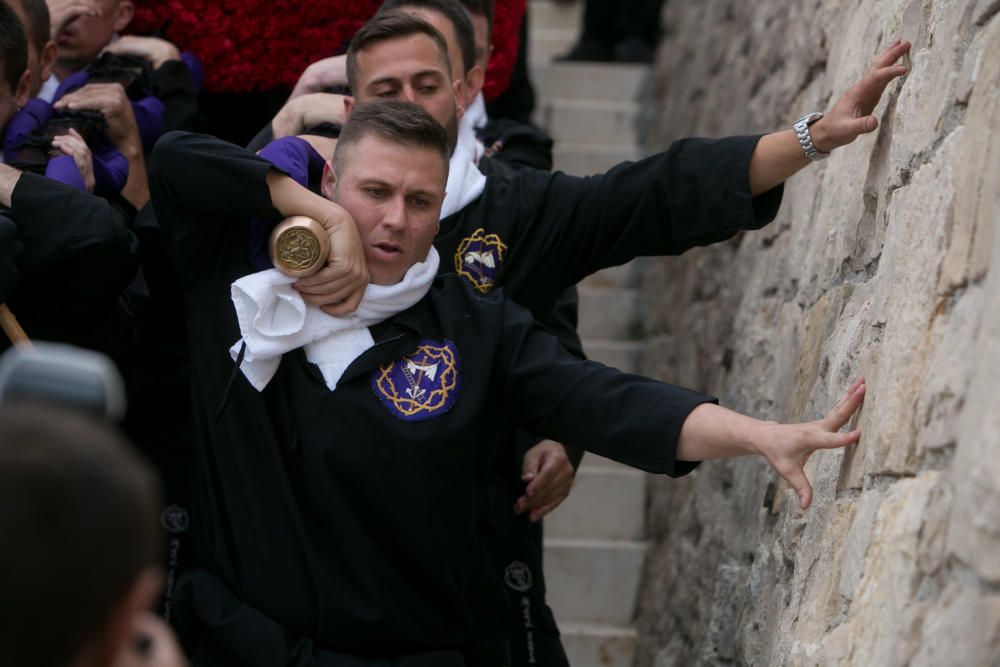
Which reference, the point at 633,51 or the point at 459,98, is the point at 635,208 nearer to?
the point at 459,98

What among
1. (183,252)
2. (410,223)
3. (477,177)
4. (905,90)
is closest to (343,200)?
(410,223)

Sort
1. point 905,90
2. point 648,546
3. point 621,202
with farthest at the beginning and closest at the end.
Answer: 1. point 648,546
2. point 621,202
3. point 905,90

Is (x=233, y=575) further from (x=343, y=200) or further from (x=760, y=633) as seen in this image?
(x=760, y=633)

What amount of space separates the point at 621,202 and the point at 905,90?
0.65 m

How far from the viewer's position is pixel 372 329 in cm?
253

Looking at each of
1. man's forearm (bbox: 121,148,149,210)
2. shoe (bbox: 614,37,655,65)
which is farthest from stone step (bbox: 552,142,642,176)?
man's forearm (bbox: 121,148,149,210)

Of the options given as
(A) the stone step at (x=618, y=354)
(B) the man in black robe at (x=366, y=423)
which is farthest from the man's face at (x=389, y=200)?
(A) the stone step at (x=618, y=354)

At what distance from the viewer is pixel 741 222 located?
2.75 meters

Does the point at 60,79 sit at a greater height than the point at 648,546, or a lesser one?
greater

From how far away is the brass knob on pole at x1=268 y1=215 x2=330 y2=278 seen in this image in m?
2.42

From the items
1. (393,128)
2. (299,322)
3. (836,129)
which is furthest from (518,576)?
(836,129)

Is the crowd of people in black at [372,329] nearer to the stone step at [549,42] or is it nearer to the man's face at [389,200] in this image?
the man's face at [389,200]

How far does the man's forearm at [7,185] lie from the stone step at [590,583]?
2343 millimetres

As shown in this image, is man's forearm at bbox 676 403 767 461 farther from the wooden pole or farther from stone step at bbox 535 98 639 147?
stone step at bbox 535 98 639 147
